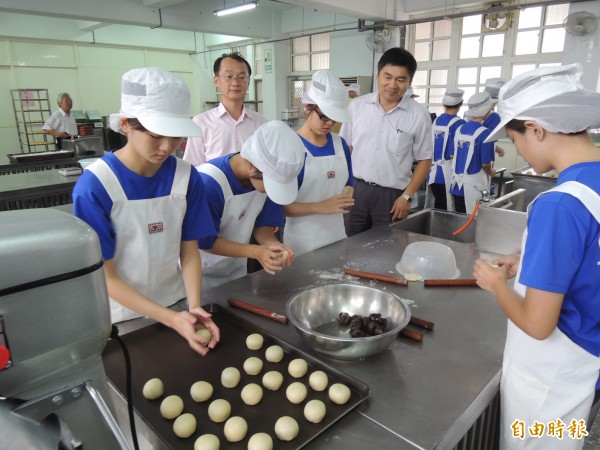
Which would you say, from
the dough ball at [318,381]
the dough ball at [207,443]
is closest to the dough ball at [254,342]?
the dough ball at [318,381]

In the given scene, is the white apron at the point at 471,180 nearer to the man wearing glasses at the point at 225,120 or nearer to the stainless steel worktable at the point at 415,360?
the man wearing glasses at the point at 225,120

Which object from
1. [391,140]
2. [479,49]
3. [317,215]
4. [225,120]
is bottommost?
[317,215]

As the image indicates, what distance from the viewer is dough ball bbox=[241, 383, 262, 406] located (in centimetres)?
100

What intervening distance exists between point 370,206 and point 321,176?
2.79ft

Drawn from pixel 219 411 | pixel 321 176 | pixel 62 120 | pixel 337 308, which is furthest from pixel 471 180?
pixel 62 120

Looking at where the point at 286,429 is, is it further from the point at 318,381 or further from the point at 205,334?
the point at 205,334

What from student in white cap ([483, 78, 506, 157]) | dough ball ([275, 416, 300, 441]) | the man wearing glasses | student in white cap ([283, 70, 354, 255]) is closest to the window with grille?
student in white cap ([483, 78, 506, 157])

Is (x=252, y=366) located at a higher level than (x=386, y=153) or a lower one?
lower

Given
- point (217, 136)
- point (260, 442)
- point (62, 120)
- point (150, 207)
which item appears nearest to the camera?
point (260, 442)

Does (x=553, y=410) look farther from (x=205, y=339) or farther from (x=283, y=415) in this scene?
(x=205, y=339)

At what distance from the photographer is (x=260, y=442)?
2.78 ft

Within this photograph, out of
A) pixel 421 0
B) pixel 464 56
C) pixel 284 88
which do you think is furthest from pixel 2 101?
pixel 464 56

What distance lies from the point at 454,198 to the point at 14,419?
15.6ft

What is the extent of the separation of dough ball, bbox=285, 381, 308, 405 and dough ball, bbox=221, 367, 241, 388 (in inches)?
5.5
